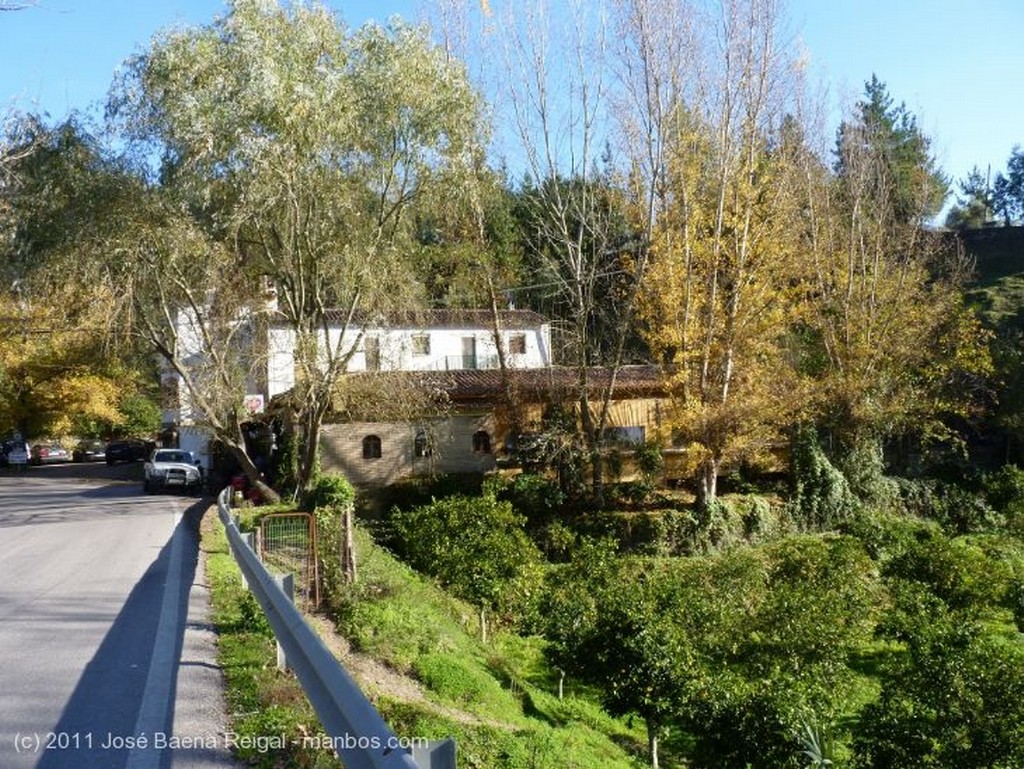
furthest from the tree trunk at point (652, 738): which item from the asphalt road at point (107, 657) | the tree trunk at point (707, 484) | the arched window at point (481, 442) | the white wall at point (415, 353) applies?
the arched window at point (481, 442)

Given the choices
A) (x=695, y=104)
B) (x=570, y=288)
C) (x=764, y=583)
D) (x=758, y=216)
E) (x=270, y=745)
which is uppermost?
(x=695, y=104)

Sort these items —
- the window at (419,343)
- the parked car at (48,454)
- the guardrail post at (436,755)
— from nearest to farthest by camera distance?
the guardrail post at (436,755) → the window at (419,343) → the parked car at (48,454)

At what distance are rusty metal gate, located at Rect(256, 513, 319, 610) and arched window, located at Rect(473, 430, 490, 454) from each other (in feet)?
63.3

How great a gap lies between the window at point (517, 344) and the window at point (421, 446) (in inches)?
277

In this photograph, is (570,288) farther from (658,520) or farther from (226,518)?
(226,518)

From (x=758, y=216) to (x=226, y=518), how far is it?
20.2 metres

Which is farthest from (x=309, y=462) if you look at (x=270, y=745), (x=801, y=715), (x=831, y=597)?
(x=270, y=745)

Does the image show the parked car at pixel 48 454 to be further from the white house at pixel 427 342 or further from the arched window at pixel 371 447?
the arched window at pixel 371 447

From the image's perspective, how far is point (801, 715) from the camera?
895 centimetres

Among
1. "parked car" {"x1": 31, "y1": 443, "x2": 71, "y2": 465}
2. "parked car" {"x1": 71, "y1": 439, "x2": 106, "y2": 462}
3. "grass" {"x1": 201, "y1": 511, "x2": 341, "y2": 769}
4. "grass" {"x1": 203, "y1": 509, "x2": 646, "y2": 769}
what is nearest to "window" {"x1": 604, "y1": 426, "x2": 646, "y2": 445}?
"grass" {"x1": 203, "y1": 509, "x2": 646, "y2": 769}

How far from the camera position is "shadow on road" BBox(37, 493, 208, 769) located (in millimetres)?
5379

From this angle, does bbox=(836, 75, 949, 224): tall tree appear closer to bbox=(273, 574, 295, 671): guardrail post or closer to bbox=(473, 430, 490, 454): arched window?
bbox=(473, 430, 490, 454): arched window

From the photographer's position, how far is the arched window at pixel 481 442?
107 ft

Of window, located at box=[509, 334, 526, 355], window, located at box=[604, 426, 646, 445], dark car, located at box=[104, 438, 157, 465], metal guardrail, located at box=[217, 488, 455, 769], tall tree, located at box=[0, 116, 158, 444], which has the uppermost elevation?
tall tree, located at box=[0, 116, 158, 444]
